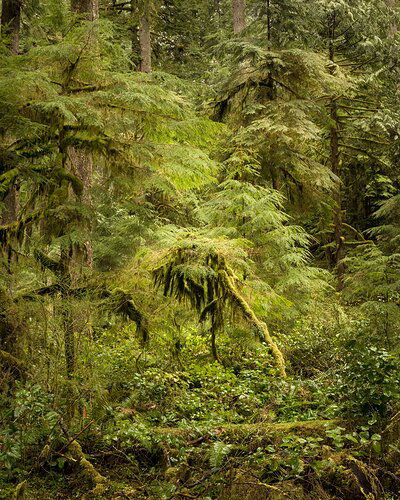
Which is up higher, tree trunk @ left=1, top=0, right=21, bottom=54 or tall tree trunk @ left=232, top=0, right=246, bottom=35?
tall tree trunk @ left=232, top=0, right=246, bottom=35

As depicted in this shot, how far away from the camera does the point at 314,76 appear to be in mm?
13188

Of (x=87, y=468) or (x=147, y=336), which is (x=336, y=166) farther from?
(x=87, y=468)

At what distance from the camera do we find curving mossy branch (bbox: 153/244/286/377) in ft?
25.4

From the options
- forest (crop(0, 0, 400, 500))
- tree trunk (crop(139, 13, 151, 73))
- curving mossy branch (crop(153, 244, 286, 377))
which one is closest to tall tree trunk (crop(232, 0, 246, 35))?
tree trunk (crop(139, 13, 151, 73))

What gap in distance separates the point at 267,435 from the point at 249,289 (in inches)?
116

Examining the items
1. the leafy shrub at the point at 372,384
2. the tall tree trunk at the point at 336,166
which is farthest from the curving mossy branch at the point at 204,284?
the tall tree trunk at the point at 336,166

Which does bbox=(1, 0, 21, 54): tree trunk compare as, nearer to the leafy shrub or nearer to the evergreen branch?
the leafy shrub

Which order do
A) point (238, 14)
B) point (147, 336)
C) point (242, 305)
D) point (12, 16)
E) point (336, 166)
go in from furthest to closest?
point (238, 14)
point (336, 166)
point (12, 16)
point (242, 305)
point (147, 336)

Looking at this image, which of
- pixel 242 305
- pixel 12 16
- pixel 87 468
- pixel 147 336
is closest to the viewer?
pixel 87 468

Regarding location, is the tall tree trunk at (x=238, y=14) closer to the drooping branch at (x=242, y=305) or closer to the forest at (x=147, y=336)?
the forest at (x=147, y=336)

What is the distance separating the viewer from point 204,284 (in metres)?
8.00

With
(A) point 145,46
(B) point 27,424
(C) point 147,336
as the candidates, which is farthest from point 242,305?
(A) point 145,46

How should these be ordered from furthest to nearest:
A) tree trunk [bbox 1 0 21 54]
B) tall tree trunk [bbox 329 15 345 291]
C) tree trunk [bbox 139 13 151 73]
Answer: tree trunk [bbox 139 13 151 73] → tall tree trunk [bbox 329 15 345 291] → tree trunk [bbox 1 0 21 54]

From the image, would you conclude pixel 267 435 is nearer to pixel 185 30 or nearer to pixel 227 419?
pixel 227 419
